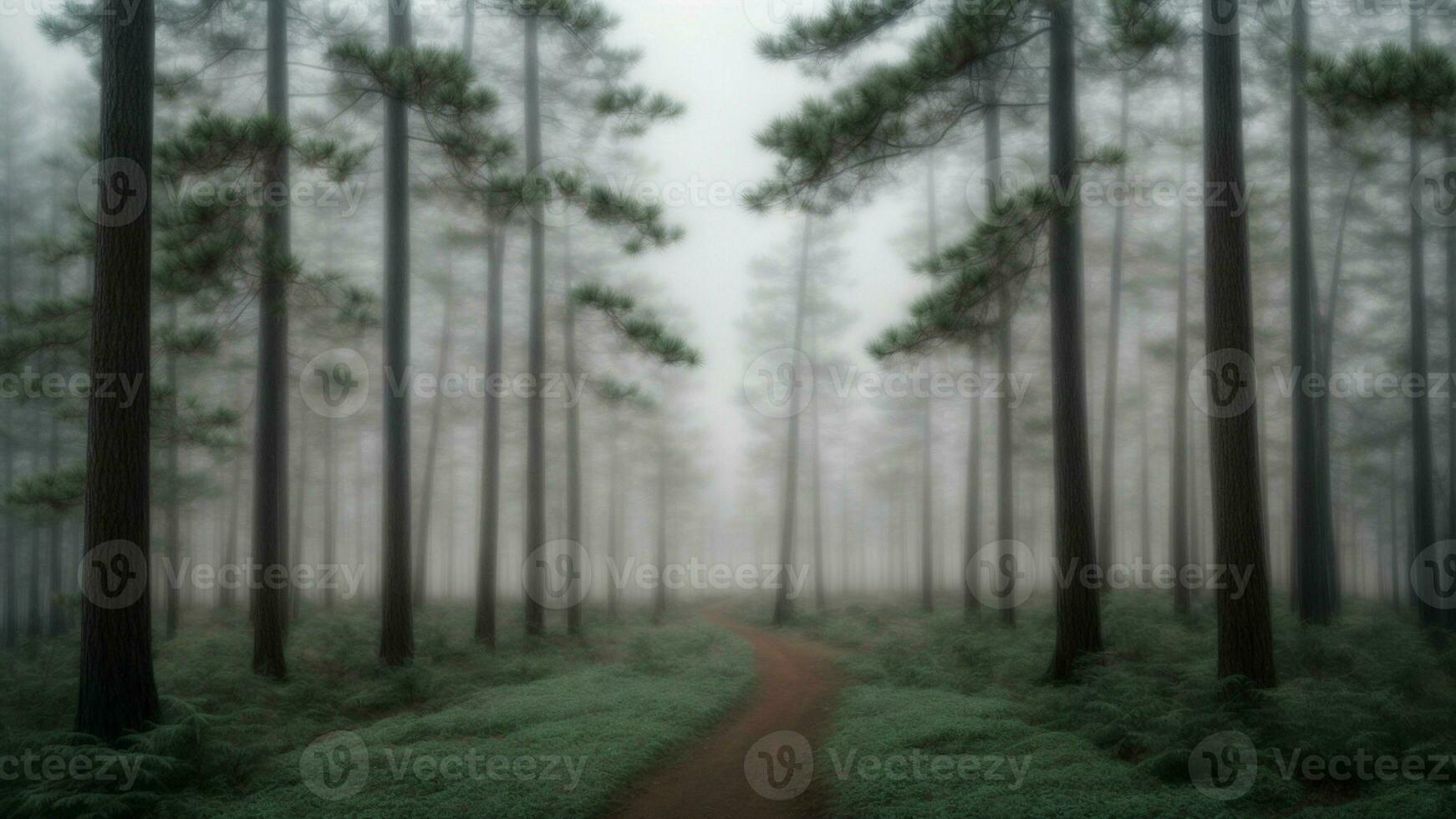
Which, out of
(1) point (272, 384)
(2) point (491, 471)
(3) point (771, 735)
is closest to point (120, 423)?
(1) point (272, 384)

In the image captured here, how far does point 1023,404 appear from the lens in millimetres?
20266

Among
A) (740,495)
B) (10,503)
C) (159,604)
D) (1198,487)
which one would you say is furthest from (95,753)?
(740,495)

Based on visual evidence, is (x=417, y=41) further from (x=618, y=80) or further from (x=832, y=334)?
(x=832, y=334)

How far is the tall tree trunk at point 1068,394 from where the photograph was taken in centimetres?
1023

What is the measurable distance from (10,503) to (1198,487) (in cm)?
3772
